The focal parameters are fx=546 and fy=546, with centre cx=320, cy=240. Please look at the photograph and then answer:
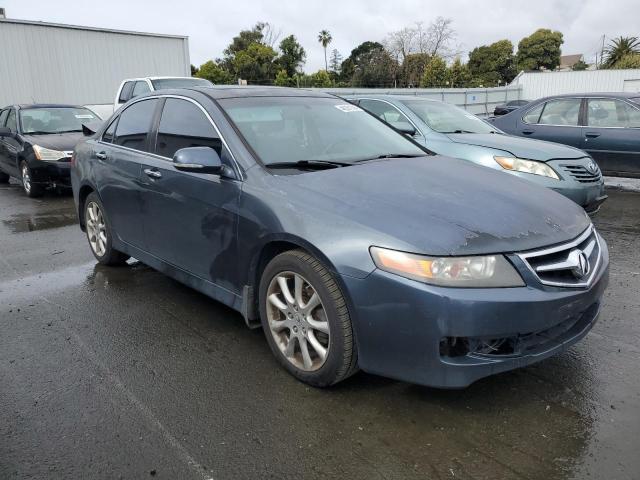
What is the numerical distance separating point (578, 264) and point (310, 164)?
161 centimetres

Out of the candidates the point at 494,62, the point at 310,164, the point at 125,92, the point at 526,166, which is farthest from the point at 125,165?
the point at 494,62

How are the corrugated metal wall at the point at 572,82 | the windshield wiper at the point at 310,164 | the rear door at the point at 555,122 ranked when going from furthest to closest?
the corrugated metal wall at the point at 572,82, the rear door at the point at 555,122, the windshield wiper at the point at 310,164

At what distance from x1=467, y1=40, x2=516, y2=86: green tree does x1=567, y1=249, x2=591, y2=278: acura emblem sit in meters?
60.1

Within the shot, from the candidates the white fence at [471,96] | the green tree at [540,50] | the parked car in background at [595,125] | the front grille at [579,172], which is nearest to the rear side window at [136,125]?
the front grille at [579,172]

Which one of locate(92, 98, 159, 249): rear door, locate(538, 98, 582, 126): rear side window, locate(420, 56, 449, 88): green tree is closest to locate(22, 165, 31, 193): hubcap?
locate(92, 98, 159, 249): rear door

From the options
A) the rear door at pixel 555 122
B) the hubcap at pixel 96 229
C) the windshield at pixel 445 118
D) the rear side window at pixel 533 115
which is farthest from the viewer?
the rear side window at pixel 533 115

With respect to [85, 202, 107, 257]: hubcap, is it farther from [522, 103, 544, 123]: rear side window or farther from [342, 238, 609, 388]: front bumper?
[522, 103, 544, 123]: rear side window

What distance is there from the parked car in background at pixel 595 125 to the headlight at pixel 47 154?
7.60 meters

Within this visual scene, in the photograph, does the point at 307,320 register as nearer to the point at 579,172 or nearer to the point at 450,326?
the point at 450,326

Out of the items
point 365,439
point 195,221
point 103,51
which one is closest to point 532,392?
point 365,439

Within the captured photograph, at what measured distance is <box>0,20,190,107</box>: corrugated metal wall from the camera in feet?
55.0

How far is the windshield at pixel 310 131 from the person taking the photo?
3.50m

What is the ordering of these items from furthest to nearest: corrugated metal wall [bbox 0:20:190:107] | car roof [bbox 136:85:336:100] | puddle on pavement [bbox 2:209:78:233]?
corrugated metal wall [bbox 0:20:190:107], puddle on pavement [bbox 2:209:78:233], car roof [bbox 136:85:336:100]

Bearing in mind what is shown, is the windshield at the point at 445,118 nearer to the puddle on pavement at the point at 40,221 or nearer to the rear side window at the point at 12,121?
the puddle on pavement at the point at 40,221
